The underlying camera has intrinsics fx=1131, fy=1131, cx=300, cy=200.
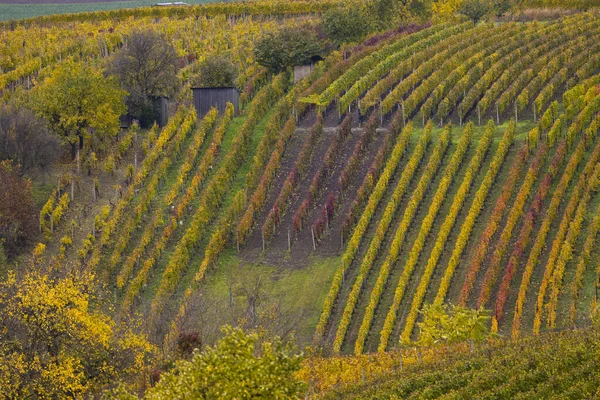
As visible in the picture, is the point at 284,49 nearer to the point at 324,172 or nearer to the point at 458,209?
the point at 324,172

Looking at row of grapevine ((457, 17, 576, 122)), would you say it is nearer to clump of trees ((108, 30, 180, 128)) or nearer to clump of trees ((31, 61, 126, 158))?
clump of trees ((108, 30, 180, 128))

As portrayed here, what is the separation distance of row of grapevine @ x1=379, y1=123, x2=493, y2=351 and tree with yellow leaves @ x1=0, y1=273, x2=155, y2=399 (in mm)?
9553

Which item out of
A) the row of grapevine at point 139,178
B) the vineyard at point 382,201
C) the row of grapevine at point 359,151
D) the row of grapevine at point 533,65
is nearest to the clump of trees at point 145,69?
the vineyard at point 382,201

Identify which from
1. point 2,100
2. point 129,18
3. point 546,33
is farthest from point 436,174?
point 129,18

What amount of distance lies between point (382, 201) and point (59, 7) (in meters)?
74.2

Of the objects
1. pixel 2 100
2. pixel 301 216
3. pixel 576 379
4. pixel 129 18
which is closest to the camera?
pixel 576 379

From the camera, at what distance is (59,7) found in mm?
119625

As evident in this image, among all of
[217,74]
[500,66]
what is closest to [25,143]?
[217,74]

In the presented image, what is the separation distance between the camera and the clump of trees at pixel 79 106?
63.0 meters

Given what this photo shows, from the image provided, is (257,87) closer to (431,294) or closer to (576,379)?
(431,294)

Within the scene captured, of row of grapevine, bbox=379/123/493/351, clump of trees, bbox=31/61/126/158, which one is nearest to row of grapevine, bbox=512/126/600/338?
row of grapevine, bbox=379/123/493/351

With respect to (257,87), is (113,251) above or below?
below

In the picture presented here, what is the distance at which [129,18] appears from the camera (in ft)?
316

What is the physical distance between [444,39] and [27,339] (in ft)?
143
